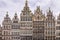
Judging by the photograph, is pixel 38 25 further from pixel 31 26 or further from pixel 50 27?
pixel 50 27

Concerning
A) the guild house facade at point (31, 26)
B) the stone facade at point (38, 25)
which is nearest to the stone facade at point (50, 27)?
the guild house facade at point (31, 26)

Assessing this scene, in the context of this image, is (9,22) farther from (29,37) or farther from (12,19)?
(29,37)

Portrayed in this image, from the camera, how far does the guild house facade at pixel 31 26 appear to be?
163ft

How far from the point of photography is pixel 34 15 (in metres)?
50.0

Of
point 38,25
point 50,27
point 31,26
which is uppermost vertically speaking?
point 38,25

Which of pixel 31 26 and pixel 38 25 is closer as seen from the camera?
pixel 31 26

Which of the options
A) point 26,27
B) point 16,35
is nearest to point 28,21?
point 26,27

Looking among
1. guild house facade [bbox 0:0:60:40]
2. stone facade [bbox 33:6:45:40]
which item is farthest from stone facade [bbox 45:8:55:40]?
stone facade [bbox 33:6:45:40]

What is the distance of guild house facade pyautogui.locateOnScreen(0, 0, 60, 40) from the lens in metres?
49.7

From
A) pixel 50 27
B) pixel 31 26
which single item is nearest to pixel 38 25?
pixel 31 26

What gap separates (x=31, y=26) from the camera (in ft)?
164

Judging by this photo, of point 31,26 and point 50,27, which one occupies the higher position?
point 31,26

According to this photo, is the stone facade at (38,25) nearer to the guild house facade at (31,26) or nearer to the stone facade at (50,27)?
the guild house facade at (31,26)

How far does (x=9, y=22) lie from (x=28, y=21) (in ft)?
16.4
